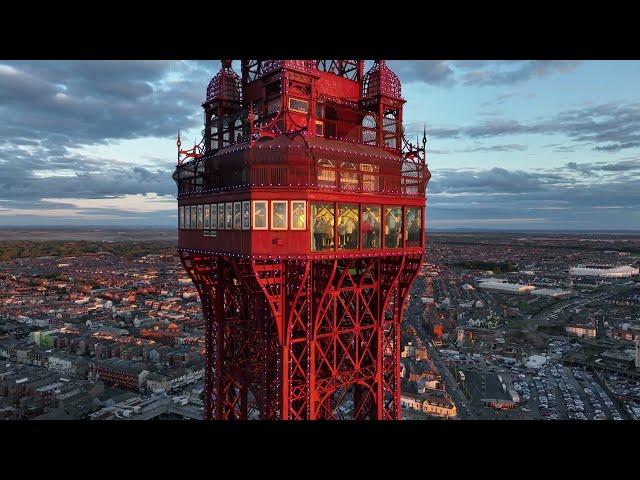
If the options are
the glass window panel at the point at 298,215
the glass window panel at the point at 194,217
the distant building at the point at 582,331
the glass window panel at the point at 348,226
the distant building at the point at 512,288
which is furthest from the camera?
the distant building at the point at 512,288

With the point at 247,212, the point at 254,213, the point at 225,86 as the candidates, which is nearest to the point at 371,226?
the point at 254,213

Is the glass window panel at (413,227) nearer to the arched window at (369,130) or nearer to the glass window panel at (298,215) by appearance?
the arched window at (369,130)

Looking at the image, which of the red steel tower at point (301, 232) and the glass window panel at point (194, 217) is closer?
the red steel tower at point (301, 232)

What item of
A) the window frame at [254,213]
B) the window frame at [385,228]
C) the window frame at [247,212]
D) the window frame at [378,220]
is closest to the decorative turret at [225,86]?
the window frame at [247,212]

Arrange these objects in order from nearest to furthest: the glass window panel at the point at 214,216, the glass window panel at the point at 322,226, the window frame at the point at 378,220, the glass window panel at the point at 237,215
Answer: the glass window panel at the point at 322,226 < the glass window panel at the point at 237,215 < the window frame at the point at 378,220 < the glass window panel at the point at 214,216

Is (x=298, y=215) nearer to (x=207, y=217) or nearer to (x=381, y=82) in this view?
(x=207, y=217)

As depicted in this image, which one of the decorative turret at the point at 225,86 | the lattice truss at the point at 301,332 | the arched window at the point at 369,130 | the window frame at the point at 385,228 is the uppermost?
the decorative turret at the point at 225,86

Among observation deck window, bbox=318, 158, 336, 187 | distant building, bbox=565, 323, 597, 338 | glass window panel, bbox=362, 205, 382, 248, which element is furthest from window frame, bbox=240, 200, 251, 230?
distant building, bbox=565, 323, 597, 338
